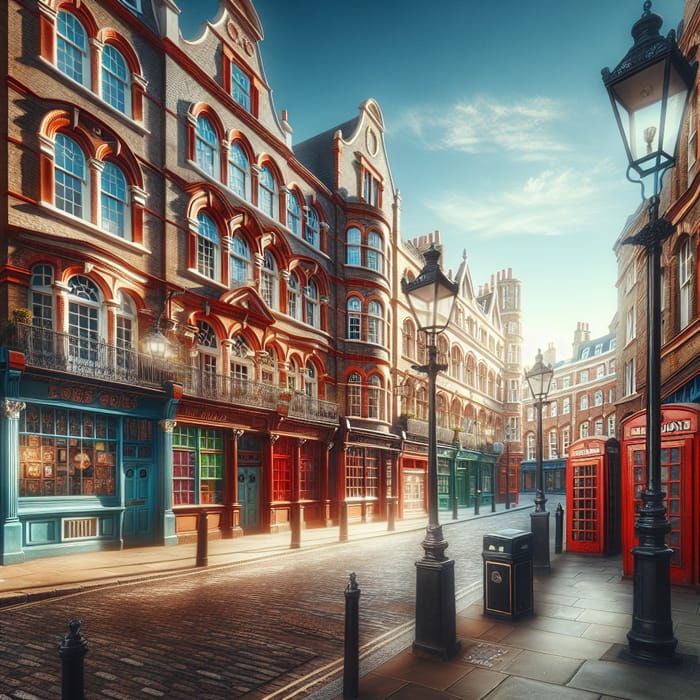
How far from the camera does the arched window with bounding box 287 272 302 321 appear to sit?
21672 millimetres

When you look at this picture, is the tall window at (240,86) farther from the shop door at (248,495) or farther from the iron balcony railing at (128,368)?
the shop door at (248,495)

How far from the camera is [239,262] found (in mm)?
19000

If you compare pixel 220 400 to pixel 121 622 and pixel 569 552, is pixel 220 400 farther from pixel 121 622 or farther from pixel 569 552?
pixel 569 552

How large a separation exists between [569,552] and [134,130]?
16089 mm

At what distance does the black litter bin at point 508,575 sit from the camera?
7.16 metres

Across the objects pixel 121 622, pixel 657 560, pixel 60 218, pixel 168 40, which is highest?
pixel 168 40

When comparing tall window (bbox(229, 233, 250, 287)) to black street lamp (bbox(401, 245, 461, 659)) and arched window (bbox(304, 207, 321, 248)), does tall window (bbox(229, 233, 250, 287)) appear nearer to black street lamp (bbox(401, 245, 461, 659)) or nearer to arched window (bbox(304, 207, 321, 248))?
arched window (bbox(304, 207, 321, 248))

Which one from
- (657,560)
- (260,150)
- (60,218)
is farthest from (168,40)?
(657,560)

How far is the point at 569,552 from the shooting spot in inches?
530

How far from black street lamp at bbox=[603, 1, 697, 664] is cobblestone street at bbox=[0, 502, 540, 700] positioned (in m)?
3.10

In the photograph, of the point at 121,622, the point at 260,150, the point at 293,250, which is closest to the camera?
the point at 121,622

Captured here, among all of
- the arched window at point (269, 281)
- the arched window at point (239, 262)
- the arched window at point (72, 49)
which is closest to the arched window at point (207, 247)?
the arched window at point (239, 262)

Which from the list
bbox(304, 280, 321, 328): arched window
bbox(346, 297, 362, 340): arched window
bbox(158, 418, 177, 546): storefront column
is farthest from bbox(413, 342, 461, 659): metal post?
bbox(346, 297, 362, 340): arched window

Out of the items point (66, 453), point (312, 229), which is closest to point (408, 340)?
point (312, 229)
